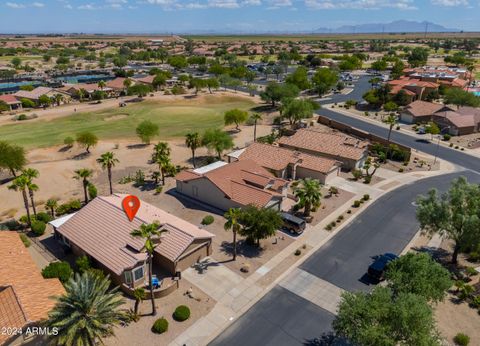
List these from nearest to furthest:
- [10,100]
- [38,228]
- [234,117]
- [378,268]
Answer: [378,268] < [38,228] < [234,117] < [10,100]

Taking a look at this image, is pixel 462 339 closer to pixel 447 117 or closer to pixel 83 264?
pixel 83 264

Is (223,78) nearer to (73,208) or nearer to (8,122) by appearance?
(8,122)

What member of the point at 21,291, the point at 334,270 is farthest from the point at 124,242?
the point at 334,270

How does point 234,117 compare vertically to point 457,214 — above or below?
below

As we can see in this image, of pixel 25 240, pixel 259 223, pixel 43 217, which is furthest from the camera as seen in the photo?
pixel 43 217

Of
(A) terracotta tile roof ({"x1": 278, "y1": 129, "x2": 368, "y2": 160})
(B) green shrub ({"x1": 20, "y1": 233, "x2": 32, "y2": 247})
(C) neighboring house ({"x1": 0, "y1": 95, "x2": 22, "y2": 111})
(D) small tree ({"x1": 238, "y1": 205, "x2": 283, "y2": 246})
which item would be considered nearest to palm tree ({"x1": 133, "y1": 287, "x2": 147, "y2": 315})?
(D) small tree ({"x1": 238, "y1": 205, "x2": 283, "y2": 246})


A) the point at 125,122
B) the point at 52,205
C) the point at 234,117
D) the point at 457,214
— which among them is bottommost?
the point at 52,205

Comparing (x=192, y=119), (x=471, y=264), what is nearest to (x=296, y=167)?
(x=471, y=264)

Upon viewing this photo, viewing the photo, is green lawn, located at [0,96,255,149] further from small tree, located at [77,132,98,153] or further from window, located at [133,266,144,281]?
window, located at [133,266,144,281]

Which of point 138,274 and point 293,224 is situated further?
point 293,224
